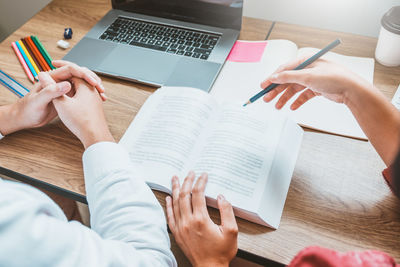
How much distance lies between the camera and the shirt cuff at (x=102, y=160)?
2.08 feet

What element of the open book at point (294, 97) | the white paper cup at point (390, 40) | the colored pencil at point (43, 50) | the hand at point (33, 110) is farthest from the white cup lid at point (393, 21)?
the colored pencil at point (43, 50)

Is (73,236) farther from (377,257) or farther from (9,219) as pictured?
(377,257)

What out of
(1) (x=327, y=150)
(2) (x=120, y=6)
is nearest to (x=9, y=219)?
(1) (x=327, y=150)

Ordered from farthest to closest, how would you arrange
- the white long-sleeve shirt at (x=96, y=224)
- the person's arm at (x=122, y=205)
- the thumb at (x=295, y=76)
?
the thumb at (x=295, y=76)
the person's arm at (x=122, y=205)
the white long-sleeve shirt at (x=96, y=224)

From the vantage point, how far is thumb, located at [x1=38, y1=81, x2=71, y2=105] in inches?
28.4

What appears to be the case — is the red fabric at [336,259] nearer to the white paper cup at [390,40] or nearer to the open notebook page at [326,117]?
the open notebook page at [326,117]

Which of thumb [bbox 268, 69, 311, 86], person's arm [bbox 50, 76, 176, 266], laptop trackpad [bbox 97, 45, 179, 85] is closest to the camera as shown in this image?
person's arm [bbox 50, 76, 176, 266]

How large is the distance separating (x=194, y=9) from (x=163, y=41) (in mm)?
150

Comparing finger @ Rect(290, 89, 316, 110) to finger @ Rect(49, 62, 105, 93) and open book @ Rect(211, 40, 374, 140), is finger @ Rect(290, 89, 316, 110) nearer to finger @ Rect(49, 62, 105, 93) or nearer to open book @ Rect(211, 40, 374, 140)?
open book @ Rect(211, 40, 374, 140)

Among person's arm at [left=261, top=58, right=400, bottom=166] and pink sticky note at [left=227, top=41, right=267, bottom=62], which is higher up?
person's arm at [left=261, top=58, right=400, bottom=166]

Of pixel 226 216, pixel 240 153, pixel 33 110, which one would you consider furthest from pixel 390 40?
pixel 33 110

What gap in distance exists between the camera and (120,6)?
1.12 m

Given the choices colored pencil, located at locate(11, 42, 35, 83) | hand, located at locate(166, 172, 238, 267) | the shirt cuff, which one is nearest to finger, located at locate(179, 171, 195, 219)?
hand, located at locate(166, 172, 238, 267)

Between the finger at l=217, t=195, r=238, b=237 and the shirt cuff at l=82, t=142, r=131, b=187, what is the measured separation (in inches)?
7.7
